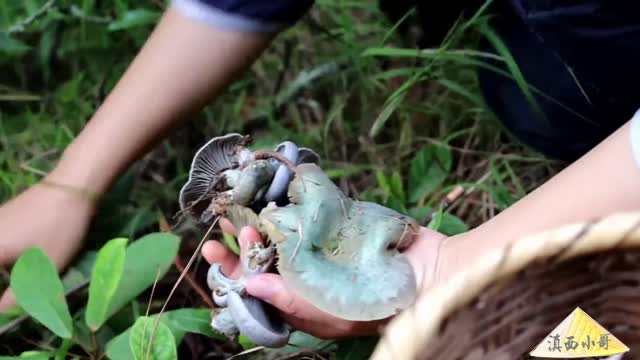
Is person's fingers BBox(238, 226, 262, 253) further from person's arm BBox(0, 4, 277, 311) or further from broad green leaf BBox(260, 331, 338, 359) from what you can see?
person's arm BBox(0, 4, 277, 311)

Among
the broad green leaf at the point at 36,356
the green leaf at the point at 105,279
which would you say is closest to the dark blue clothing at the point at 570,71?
the green leaf at the point at 105,279

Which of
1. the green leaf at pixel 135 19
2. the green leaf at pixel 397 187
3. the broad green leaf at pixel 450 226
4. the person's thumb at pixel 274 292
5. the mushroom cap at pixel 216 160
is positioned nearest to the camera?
the person's thumb at pixel 274 292

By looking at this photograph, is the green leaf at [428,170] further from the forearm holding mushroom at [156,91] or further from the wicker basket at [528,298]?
the wicker basket at [528,298]

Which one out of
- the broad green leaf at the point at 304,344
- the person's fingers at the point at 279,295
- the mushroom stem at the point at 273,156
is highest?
the mushroom stem at the point at 273,156

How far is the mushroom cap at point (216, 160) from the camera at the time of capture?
0.93 metres

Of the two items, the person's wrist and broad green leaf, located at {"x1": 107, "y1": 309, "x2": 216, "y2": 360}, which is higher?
the person's wrist

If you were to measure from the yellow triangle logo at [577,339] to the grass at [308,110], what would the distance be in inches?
→ 13.2

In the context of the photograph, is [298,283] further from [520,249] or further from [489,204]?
[489,204]

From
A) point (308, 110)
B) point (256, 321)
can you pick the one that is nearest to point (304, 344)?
point (256, 321)

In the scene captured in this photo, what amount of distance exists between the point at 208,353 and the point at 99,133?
30cm

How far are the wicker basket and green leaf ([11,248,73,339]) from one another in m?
0.39

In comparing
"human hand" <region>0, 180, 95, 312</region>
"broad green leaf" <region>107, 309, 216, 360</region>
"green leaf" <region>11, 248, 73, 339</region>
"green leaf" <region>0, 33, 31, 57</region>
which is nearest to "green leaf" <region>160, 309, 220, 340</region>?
"broad green leaf" <region>107, 309, 216, 360</region>

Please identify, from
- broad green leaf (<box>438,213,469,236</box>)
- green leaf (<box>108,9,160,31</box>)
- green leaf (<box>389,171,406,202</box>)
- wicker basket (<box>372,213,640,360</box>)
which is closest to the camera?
wicker basket (<box>372,213,640,360</box>)

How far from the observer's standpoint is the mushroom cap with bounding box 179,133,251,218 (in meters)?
0.93
